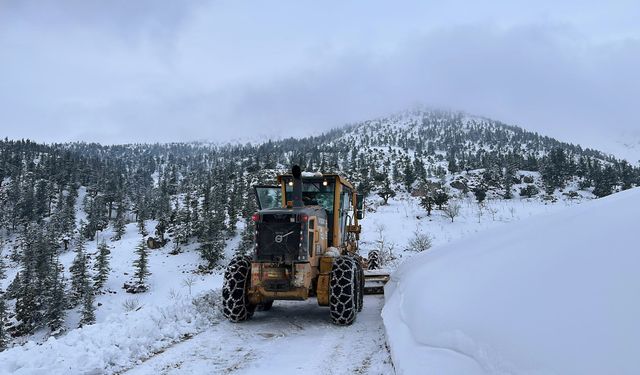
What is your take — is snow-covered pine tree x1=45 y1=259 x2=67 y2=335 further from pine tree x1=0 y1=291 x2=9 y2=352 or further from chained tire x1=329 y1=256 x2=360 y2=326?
chained tire x1=329 y1=256 x2=360 y2=326

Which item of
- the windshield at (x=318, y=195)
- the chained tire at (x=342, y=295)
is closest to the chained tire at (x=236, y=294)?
the chained tire at (x=342, y=295)

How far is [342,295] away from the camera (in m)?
8.55

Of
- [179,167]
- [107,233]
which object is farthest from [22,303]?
[179,167]

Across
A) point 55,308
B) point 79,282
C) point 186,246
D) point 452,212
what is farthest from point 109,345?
point 186,246

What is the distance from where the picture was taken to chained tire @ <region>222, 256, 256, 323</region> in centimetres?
870

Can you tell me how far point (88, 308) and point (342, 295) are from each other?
3890 cm

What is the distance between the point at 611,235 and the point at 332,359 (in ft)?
14.3

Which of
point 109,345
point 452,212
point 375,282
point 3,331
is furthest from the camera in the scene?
point 452,212

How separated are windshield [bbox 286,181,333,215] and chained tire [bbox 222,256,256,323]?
2565 mm

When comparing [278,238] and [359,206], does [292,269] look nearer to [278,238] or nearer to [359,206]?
[278,238]

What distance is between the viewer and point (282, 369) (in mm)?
5961

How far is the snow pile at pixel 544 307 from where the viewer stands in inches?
98.6

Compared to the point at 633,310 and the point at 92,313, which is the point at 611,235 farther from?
the point at 92,313

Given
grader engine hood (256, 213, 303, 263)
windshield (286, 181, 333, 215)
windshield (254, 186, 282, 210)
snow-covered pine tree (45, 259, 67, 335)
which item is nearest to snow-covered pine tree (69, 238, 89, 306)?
snow-covered pine tree (45, 259, 67, 335)
